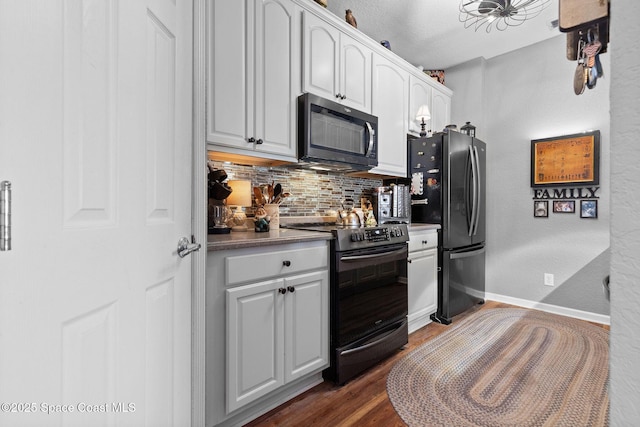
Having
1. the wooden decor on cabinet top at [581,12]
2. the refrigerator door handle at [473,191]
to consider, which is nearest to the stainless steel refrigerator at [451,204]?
the refrigerator door handle at [473,191]

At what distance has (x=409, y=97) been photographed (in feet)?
10.0

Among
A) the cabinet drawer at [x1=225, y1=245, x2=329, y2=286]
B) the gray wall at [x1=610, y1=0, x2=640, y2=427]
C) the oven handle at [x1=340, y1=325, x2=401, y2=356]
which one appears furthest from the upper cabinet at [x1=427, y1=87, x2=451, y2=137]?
the gray wall at [x1=610, y1=0, x2=640, y2=427]

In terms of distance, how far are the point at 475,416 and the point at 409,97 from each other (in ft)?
8.54

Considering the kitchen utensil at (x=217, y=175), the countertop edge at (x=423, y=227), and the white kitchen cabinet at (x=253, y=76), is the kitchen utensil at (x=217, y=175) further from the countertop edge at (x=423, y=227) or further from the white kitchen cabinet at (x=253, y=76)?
the countertop edge at (x=423, y=227)

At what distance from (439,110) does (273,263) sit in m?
2.84

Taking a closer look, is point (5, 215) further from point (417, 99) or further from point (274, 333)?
point (417, 99)

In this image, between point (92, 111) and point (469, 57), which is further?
point (469, 57)

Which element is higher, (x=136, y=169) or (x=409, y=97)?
(x=409, y=97)

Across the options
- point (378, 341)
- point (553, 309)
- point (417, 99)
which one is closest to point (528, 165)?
point (417, 99)

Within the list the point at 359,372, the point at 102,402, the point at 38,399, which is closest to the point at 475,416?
the point at 359,372

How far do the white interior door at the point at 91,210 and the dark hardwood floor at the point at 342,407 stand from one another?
30.3 inches

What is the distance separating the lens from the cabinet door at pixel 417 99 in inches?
121

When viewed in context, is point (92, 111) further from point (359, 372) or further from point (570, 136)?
point (570, 136)

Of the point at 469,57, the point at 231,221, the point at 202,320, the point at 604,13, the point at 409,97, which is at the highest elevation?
the point at 469,57
